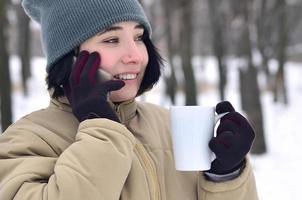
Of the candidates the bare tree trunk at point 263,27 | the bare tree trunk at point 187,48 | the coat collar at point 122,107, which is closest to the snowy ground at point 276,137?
the coat collar at point 122,107

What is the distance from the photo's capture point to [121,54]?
1.91 metres

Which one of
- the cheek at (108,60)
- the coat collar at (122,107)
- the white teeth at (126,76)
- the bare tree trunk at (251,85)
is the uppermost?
the cheek at (108,60)

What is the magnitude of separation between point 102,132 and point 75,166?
0.14 meters

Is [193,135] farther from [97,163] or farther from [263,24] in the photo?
[263,24]

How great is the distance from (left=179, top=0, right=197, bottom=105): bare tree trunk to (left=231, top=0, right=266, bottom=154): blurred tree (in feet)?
8.42

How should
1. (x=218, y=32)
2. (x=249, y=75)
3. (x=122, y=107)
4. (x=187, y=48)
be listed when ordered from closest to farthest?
(x=122, y=107), (x=249, y=75), (x=187, y=48), (x=218, y=32)

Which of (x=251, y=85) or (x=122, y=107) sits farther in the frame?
(x=251, y=85)

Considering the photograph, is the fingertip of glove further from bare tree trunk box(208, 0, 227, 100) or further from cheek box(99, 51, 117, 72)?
bare tree trunk box(208, 0, 227, 100)

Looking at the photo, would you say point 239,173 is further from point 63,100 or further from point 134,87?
point 63,100

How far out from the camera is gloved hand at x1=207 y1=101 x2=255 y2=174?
5.95 ft

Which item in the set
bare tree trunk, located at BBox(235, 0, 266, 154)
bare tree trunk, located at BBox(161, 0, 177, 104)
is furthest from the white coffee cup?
bare tree trunk, located at BBox(161, 0, 177, 104)

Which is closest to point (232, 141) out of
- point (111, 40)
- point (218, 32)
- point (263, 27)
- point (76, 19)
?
point (111, 40)

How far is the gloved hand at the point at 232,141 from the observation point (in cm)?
181

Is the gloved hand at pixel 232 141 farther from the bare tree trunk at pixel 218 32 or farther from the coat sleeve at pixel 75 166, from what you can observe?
the bare tree trunk at pixel 218 32
